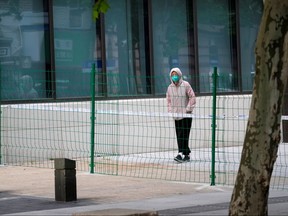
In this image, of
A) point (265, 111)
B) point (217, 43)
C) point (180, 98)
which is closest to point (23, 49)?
point (180, 98)

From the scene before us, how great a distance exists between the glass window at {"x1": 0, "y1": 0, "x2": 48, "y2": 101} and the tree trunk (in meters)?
9.90

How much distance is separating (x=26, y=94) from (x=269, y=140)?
33.8ft

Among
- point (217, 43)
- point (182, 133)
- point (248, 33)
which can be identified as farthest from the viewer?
point (248, 33)

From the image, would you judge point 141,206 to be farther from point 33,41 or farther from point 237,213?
point 33,41

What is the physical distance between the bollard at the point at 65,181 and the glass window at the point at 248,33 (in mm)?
10387

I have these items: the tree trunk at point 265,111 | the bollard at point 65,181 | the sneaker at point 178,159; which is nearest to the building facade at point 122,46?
the sneaker at point 178,159

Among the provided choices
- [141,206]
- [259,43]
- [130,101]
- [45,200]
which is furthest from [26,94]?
[259,43]

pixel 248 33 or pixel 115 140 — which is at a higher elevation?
pixel 248 33

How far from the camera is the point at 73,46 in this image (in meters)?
18.9

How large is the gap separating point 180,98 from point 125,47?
3253 millimetres

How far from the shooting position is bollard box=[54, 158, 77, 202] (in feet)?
39.5

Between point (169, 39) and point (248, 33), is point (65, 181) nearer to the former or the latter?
point (169, 39)

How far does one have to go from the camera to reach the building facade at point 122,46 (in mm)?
18000

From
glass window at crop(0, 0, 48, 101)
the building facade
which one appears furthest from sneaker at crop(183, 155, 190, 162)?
glass window at crop(0, 0, 48, 101)
